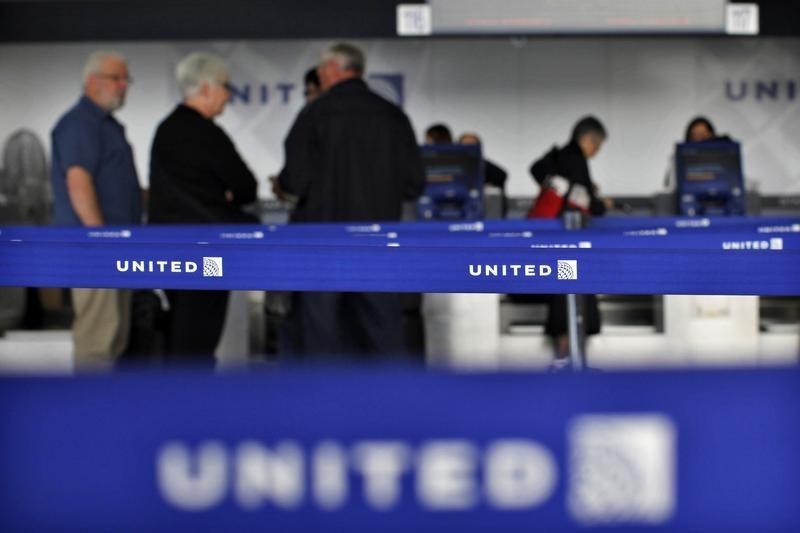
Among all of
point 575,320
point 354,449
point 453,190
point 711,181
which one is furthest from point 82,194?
point 711,181

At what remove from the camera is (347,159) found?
4.80m

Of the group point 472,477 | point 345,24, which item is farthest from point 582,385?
point 345,24

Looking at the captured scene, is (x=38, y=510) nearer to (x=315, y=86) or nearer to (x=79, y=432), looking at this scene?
(x=79, y=432)

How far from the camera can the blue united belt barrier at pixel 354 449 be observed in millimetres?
728

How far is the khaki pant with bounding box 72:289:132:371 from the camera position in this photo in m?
5.18

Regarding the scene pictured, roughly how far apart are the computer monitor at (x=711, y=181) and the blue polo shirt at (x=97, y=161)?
4.59m

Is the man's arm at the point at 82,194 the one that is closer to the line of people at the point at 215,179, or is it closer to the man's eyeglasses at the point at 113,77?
the line of people at the point at 215,179

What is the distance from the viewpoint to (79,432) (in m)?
0.73

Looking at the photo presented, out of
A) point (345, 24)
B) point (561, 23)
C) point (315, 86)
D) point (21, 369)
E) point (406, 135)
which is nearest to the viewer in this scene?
point (21, 369)

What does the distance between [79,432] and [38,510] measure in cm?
5

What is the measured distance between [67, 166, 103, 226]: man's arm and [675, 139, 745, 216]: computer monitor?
15.7ft

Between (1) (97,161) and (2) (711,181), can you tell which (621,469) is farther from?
(2) (711,181)

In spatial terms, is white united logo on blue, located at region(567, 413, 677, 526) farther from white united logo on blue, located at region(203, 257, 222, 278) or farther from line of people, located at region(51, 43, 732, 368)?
line of people, located at region(51, 43, 732, 368)

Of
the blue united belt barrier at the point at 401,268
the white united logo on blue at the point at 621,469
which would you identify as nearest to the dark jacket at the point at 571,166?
the blue united belt barrier at the point at 401,268
